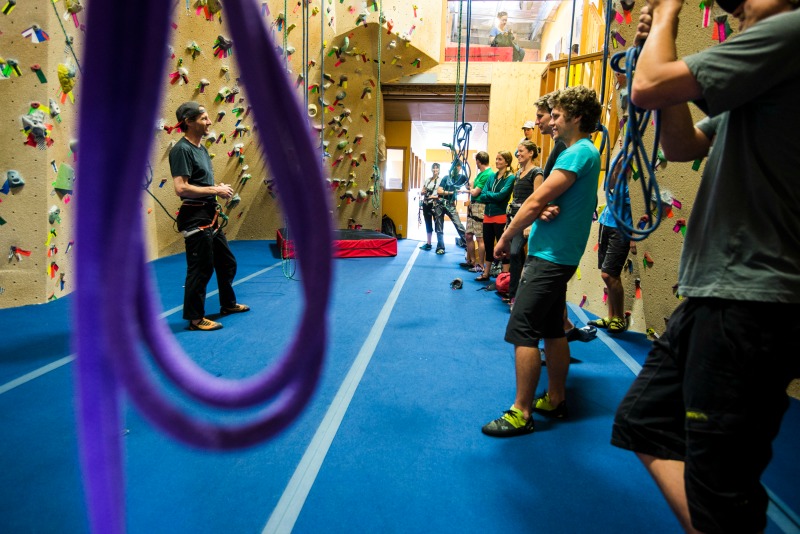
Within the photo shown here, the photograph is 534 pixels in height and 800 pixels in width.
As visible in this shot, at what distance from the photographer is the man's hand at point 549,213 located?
6.80 ft

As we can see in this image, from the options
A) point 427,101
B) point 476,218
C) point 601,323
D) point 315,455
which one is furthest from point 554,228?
point 427,101

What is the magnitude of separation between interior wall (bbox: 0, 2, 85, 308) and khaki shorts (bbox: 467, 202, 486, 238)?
4.67 meters

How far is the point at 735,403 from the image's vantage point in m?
0.95

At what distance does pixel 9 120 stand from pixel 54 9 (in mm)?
953

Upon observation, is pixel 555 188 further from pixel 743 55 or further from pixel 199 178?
pixel 199 178

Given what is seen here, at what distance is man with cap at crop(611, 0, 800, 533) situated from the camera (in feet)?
3.06

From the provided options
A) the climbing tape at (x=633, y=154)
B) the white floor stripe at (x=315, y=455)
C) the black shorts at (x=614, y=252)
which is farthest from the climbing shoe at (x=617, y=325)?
the climbing tape at (x=633, y=154)

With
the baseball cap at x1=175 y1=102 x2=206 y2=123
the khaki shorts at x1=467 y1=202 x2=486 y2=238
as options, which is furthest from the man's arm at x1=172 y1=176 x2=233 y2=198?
the khaki shorts at x1=467 y1=202 x2=486 y2=238

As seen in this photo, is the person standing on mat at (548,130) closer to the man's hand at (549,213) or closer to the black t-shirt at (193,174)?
the man's hand at (549,213)

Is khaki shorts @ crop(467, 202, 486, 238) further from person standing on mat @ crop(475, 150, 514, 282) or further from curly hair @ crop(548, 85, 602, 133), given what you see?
curly hair @ crop(548, 85, 602, 133)

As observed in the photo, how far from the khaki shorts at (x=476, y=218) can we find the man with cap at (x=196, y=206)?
3837 millimetres

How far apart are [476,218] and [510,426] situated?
4700 mm

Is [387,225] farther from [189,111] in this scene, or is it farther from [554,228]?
[554,228]

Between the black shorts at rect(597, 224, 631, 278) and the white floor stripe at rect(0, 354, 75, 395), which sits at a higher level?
the black shorts at rect(597, 224, 631, 278)
